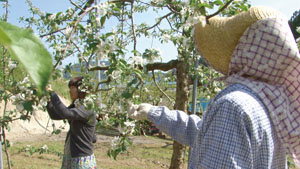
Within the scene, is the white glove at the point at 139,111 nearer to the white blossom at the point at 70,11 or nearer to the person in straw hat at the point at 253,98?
the person in straw hat at the point at 253,98

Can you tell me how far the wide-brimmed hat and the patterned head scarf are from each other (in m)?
0.03

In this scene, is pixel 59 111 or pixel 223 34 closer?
pixel 223 34

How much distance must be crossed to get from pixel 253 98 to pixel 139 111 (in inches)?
27.2

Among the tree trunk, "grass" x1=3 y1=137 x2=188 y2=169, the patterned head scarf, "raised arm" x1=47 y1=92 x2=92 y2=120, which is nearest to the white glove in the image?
the patterned head scarf

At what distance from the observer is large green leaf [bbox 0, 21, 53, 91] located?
0.58 ft

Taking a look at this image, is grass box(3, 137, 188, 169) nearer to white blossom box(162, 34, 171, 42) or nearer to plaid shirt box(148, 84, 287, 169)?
white blossom box(162, 34, 171, 42)

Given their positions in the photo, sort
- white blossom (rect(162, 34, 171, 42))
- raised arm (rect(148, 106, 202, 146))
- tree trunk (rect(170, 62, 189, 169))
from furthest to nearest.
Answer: tree trunk (rect(170, 62, 189, 169)) < white blossom (rect(162, 34, 171, 42)) < raised arm (rect(148, 106, 202, 146))

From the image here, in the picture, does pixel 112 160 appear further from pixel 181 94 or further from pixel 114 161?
pixel 181 94

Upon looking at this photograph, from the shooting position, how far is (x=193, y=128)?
1491mm

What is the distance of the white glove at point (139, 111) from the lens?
1596mm

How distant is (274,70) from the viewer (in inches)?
45.3

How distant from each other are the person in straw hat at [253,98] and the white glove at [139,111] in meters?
0.43

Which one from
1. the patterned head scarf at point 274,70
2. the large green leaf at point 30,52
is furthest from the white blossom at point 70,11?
the large green leaf at point 30,52

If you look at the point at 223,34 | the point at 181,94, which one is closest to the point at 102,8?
the point at 223,34
